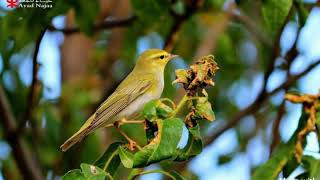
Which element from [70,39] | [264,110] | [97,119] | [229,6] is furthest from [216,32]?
[97,119]

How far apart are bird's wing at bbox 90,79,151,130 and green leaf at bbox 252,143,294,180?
95 centimetres

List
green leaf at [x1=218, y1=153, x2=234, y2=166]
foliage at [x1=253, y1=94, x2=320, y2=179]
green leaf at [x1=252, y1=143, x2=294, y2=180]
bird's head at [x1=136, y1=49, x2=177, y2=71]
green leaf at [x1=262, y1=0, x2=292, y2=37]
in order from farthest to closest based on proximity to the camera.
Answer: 1. green leaf at [x1=218, y1=153, x2=234, y2=166]
2. bird's head at [x1=136, y1=49, x2=177, y2=71]
3. green leaf at [x1=262, y1=0, x2=292, y2=37]
4. green leaf at [x1=252, y1=143, x2=294, y2=180]
5. foliage at [x1=253, y1=94, x2=320, y2=179]

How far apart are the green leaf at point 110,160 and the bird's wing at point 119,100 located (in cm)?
71

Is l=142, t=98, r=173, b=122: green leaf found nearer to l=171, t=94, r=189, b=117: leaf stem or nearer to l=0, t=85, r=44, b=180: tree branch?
l=171, t=94, r=189, b=117: leaf stem

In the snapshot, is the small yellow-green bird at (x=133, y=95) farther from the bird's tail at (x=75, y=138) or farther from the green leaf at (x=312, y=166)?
the green leaf at (x=312, y=166)

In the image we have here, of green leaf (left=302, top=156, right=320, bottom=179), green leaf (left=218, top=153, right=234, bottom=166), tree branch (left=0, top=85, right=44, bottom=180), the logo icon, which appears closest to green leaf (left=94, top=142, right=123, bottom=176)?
green leaf (left=302, top=156, right=320, bottom=179)

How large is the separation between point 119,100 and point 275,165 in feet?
4.01

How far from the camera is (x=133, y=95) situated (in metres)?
4.22

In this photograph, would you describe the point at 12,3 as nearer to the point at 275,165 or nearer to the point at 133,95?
the point at 133,95

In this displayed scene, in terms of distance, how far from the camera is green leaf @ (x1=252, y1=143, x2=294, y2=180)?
10.5 ft

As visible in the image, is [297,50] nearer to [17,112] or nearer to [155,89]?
[155,89]

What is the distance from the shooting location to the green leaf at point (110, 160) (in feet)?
9.43

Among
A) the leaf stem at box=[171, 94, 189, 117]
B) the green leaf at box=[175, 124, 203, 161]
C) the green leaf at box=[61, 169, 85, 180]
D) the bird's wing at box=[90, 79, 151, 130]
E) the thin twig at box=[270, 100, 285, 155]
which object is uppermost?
the leaf stem at box=[171, 94, 189, 117]

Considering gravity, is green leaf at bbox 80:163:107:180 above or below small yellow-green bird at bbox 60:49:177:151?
above
